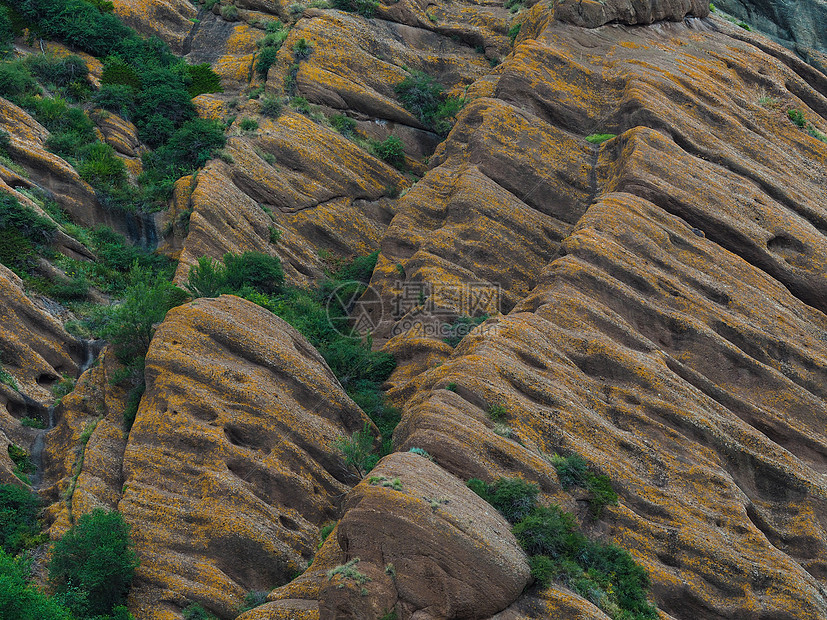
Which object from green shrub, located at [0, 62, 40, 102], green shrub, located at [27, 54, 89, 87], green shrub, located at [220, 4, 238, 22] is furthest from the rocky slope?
green shrub, located at [220, 4, 238, 22]

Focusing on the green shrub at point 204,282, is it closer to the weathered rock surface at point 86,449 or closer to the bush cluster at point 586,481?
the weathered rock surface at point 86,449

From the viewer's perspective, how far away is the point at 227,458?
28703 mm

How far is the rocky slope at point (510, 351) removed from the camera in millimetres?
25500

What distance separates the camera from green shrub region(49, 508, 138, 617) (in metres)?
25.4

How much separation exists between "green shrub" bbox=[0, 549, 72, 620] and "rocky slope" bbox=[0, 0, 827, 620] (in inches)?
96.7

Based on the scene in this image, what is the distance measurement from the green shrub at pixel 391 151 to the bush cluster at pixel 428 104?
262 centimetres

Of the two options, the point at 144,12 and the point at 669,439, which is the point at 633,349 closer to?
the point at 669,439

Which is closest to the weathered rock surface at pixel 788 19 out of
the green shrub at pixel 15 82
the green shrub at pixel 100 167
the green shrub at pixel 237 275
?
the green shrub at pixel 237 275

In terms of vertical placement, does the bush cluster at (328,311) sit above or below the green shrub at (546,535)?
below

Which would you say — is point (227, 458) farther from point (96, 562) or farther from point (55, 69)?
point (55, 69)

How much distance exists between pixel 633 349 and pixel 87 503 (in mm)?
18010

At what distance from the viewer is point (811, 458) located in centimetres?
2977

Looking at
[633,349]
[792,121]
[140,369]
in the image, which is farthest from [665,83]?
Result: [140,369]

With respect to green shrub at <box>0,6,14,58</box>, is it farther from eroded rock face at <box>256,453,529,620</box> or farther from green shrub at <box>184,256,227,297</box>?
eroded rock face at <box>256,453,529,620</box>
